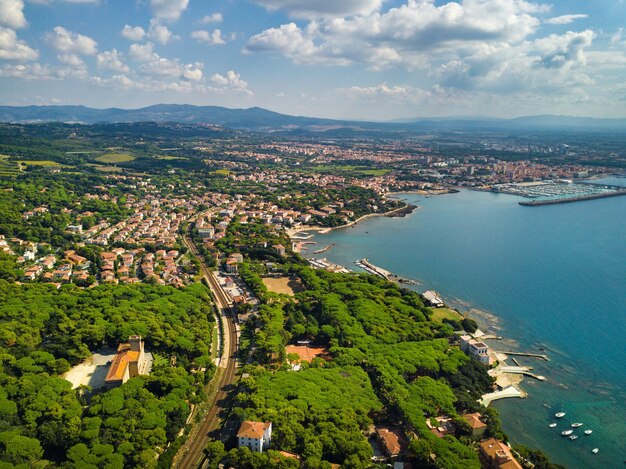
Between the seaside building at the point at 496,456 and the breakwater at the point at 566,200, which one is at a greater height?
the breakwater at the point at 566,200

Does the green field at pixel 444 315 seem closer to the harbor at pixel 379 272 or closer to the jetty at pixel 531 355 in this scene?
the jetty at pixel 531 355

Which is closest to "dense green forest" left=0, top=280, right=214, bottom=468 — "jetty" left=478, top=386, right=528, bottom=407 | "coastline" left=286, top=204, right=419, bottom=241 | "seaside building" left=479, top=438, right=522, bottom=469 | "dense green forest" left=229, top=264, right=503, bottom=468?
"dense green forest" left=229, top=264, right=503, bottom=468

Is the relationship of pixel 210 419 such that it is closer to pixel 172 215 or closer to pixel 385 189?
pixel 172 215

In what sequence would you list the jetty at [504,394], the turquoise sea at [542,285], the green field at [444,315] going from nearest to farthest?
the turquoise sea at [542,285], the jetty at [504,394], the green field at [444,315]

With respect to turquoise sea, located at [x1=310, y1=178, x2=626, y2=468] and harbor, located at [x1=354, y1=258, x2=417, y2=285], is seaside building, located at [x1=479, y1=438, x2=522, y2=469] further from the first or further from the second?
harbor, located at [x1=354, y1=258, x2=417, y2=285]

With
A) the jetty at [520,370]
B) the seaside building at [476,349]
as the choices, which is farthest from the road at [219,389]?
the jetty at [520,370]

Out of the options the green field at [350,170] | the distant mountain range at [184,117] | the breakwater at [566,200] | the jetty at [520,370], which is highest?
the distant mountain range at [184,117]

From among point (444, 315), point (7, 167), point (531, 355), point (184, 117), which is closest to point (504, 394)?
point (531, 355)

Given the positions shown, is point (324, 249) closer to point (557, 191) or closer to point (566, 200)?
point (566, 200)
